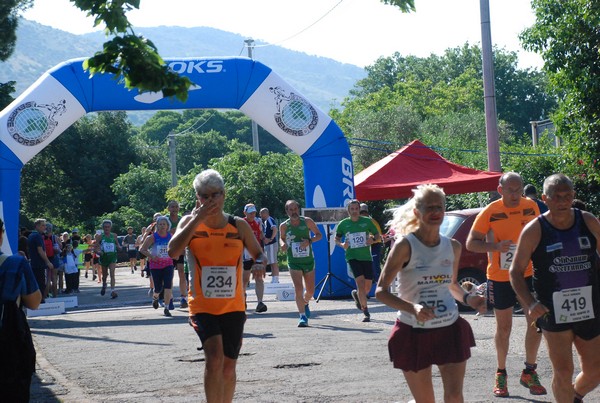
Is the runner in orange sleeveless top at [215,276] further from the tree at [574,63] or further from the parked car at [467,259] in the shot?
the tree at [574,63]

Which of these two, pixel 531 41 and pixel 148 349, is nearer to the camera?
pixel 148 349

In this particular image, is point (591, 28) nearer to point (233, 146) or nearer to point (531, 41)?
point (531, 41)

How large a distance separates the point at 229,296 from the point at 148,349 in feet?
18.9

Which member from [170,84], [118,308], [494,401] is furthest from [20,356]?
[118,308]

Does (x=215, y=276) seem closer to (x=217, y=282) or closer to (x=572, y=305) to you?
(x=217, y=282)

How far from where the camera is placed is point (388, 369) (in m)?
9.77

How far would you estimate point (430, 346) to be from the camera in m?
5.83

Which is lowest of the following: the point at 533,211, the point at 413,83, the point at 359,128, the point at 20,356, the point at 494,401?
the point at 494,401

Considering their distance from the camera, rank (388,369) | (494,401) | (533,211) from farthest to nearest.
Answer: (388,369) → (533,211) → (494,401)

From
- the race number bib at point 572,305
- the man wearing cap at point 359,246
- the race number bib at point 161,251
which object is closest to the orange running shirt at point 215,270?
the race number bib at point 572,305

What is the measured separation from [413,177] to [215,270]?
15.1 m

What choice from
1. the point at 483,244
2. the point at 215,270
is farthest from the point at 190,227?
the point at 483,244

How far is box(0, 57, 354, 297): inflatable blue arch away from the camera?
17719 mm

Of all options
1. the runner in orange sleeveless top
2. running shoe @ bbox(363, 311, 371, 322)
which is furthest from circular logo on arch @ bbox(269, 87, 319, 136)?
the runner in orange sleeveless top
